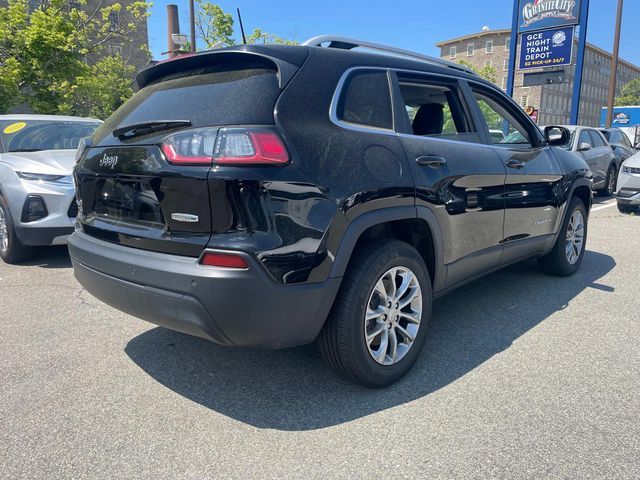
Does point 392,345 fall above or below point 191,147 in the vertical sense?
below

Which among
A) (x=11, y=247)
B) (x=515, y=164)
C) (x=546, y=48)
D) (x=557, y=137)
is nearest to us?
(x=515, y=164)

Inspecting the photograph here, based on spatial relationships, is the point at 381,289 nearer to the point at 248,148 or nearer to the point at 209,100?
the point at 248,148

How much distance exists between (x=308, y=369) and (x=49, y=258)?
398cm

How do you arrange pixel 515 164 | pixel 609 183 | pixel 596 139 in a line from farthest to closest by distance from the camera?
pixel 609 183 → pixel 596 139 → pixel 515 164

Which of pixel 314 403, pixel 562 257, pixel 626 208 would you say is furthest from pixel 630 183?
pixel 314 403

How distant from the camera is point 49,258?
5.64m

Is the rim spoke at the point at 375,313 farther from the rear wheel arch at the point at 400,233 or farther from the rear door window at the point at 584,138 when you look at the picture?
the rear door window at the point at 584,138

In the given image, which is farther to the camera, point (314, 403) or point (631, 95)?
point (631, 95)

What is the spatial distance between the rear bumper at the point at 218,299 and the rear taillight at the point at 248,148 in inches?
16.8

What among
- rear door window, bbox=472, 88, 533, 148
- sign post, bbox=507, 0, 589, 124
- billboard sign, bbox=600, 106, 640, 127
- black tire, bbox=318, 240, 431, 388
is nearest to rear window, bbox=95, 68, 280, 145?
black tire, bbox=318, 240, 431, 388

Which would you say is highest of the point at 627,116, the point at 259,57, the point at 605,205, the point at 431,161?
the point at 627,116

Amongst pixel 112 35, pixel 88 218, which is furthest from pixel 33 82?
pixel 88 218

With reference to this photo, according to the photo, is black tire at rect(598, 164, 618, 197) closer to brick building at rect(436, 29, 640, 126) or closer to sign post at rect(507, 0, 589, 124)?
sign post at rect(507, 0, 589, 124)

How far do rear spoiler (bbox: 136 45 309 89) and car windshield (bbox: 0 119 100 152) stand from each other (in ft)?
12.7
